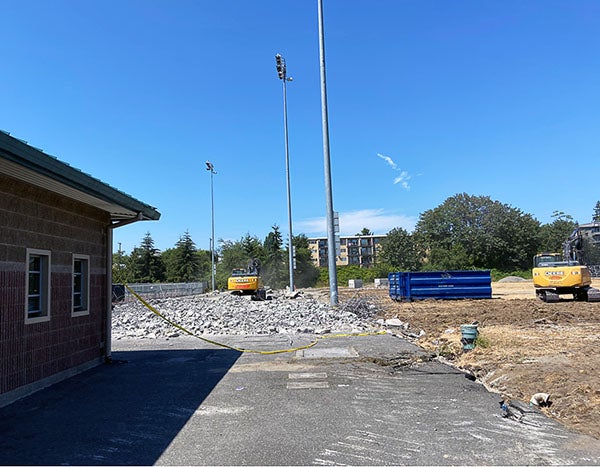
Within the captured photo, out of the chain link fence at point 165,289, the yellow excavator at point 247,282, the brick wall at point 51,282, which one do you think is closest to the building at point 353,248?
the chain link fence at point 165,289

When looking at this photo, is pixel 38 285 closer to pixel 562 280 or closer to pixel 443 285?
pixel 562 280

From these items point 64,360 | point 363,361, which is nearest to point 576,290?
point 363,361

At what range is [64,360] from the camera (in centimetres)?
933

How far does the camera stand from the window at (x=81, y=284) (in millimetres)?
10266

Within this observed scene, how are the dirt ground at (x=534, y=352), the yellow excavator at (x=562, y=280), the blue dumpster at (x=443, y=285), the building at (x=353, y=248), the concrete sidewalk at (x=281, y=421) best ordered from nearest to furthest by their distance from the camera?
the concrete sidewalk at (x=281, y=421)
the dirt ground at (x=534, y=352)
the yellow excavator at (x=562, y=280)
the blue dumpster at (x=443, y=285)
the building at (x=353, y=248)

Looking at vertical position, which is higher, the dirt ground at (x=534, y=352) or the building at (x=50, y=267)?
the building at (x=50, y=267)

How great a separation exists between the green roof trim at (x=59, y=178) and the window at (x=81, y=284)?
50.5 inches

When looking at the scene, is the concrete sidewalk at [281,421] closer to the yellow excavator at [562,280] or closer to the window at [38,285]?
the window at [38,285]

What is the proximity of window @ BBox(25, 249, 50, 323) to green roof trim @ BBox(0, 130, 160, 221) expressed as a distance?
4.10 ft

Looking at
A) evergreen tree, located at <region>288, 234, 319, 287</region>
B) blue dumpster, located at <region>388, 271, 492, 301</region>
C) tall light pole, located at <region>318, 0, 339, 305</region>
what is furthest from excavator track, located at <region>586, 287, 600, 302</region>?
evergreen tree, located at <region>288, 234, 319, 287</region>

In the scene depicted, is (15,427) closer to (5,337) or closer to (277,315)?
(5,337)

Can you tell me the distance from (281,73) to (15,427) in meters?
37.1

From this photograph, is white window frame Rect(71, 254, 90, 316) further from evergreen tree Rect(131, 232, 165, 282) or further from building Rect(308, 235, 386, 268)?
building Rect(308, 235, 386, 268)

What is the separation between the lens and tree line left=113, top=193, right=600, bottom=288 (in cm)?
7525
